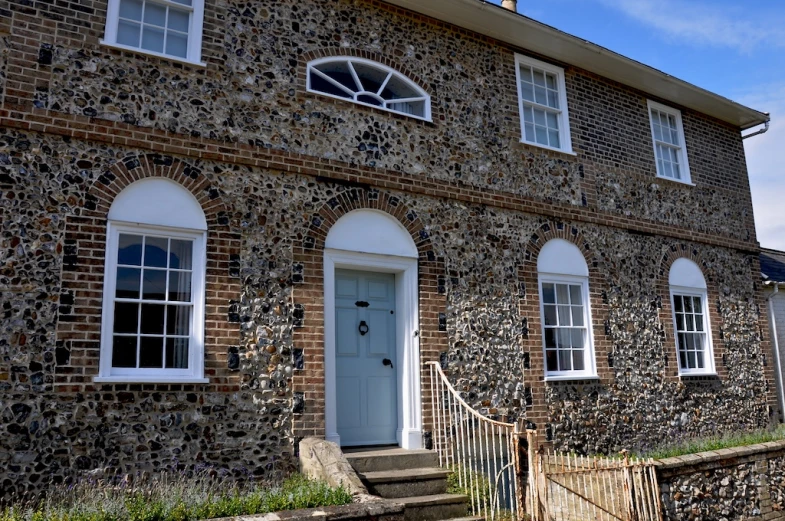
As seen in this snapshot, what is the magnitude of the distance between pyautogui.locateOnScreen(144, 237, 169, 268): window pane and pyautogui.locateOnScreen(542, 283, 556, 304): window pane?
5.91 meters

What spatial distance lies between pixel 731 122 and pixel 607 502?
10.5m

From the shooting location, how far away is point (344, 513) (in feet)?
18.0

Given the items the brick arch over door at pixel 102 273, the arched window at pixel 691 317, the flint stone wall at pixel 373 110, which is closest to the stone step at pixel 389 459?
the brick arch over door at pixel 102 273

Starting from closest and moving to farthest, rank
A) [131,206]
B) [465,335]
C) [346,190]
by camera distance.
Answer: [131,206], [346,190], [465,335]

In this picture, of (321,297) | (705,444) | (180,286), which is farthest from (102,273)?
(705,444)

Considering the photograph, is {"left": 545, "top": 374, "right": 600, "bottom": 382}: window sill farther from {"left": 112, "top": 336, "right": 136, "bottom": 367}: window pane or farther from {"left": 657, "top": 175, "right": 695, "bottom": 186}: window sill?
{"left": 112, "top": 336, "right": 136, "bottom": 367}: window pane

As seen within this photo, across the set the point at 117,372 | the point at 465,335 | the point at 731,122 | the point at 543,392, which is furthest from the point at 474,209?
the point at 731,122

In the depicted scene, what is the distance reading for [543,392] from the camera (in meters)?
10.2

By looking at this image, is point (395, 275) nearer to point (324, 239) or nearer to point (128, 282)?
point (324, 239)

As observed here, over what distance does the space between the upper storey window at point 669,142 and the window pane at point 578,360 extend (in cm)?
442

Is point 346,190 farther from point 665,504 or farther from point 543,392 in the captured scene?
point 665,504

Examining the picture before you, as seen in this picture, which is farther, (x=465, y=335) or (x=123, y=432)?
(x=465, y=335)

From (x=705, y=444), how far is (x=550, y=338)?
2.84 metres

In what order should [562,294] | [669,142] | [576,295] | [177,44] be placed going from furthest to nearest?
[669,142] → [576,295] → [562,294] → [177,44]
